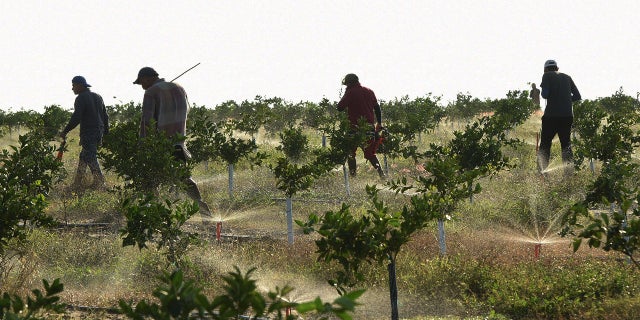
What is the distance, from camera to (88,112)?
11641 mm

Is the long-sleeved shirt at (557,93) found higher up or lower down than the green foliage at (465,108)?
lower down

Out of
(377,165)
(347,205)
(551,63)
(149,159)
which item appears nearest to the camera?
(347,205)

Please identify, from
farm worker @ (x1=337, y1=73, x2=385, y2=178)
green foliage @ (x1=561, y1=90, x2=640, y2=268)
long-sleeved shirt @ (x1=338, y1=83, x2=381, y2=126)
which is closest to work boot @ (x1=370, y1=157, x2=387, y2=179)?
farm worker @ (x1=337, y1=73, x2=385, y2=178)

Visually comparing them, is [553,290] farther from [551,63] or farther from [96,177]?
[96,177]

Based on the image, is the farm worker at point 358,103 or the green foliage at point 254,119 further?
the green foliage at point 254,119

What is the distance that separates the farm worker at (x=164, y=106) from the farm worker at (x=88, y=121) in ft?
10.2

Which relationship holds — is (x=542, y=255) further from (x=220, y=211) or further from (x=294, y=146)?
(x=294, y=146)

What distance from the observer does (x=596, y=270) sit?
22.1ft

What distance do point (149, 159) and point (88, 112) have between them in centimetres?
475

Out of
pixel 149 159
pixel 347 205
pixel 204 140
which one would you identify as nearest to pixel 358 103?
pixel 204 140

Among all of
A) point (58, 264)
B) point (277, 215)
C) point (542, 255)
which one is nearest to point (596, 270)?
point (542, 255)

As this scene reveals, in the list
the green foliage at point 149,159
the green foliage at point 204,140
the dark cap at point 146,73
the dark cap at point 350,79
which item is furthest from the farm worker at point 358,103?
the green foliage at point 149,159

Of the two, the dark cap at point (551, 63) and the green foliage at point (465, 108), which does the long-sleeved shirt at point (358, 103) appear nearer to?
the dark cap at point (551, 63)

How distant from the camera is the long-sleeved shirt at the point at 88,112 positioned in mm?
11547
